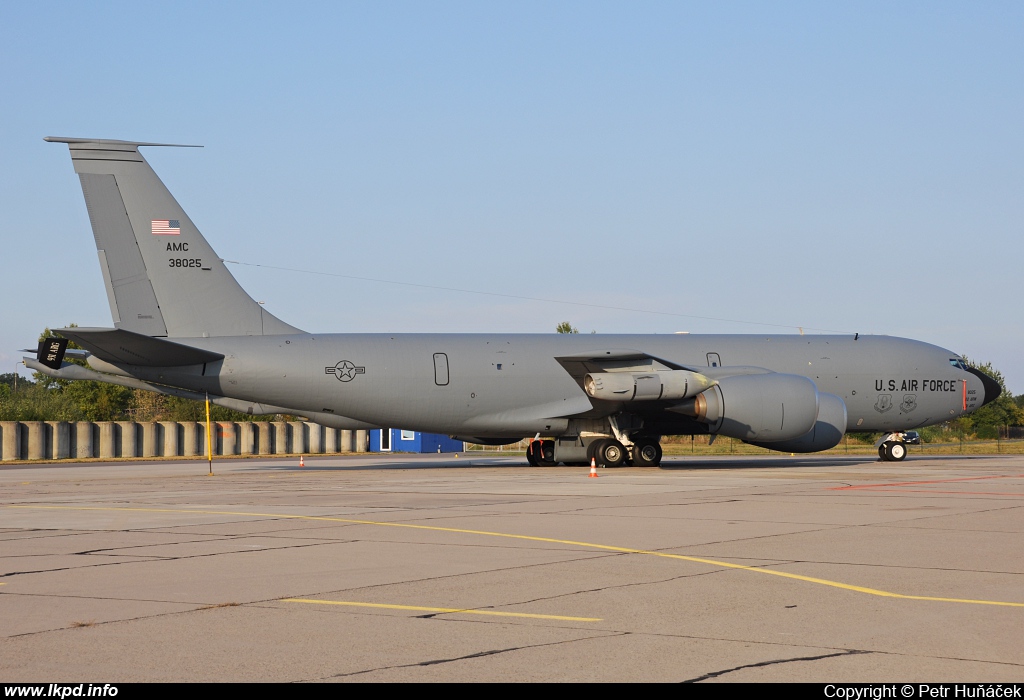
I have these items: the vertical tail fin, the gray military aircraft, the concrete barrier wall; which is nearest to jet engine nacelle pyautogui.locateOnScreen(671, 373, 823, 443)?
the gray military aircraft

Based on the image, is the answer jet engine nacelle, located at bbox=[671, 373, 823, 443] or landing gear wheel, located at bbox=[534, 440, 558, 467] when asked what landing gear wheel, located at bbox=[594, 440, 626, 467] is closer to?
jet engine nacelle, located at bbox=[671, 373, 823, 443]

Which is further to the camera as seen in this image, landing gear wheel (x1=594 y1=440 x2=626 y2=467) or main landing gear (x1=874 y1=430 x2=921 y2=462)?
main landing gear (x1=874 y1=430 x2=921 y2=462)

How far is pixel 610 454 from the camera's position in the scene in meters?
31.5

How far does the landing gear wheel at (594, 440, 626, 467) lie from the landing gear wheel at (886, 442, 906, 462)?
10.1 meters

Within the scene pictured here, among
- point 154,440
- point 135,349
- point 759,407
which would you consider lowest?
point 154,440

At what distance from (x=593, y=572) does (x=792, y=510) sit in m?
7.15

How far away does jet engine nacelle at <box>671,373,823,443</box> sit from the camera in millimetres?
29781

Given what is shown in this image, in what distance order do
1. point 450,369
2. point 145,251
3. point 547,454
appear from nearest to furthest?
1. point 145,251
2. point 450,369
3. point 547,454

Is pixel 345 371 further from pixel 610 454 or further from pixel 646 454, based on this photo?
pixel 646 454

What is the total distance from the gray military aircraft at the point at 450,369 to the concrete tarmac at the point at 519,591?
1116 cm

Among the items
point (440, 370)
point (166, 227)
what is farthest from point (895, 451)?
point (166, 227)

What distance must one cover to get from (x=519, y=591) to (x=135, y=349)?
20.4 m

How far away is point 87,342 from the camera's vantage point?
2627 centimetres
